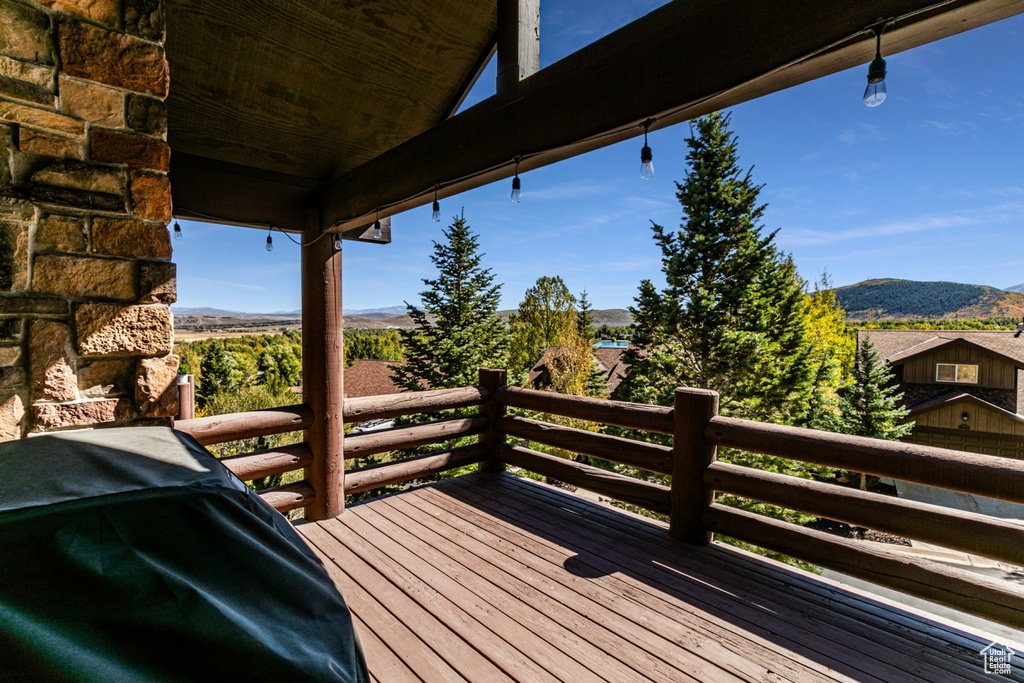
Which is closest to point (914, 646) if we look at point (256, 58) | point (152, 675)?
point (152, 675)

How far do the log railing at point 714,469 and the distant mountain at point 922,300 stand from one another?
57.1m

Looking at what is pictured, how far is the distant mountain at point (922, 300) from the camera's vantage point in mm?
49188

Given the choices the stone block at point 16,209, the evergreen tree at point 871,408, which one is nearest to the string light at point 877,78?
the stone block at point 16,209

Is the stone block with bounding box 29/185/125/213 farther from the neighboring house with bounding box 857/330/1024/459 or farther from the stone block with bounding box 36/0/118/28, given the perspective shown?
the neighboring house with bounding box 857/330/1024/459

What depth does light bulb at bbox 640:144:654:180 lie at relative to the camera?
1.62 meters

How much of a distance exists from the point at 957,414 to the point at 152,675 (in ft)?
81.7

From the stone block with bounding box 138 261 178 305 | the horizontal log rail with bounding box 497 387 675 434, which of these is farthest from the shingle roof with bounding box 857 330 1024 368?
the stone block with bounding box 138 261 178 305

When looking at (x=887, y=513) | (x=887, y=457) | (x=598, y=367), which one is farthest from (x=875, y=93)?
(x=598, y=367)

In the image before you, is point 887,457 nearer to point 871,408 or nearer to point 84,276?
point 84,276

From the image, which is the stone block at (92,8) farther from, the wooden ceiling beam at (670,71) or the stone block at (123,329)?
the wooden ceiling beam at (670,71)

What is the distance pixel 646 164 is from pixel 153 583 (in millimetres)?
1754

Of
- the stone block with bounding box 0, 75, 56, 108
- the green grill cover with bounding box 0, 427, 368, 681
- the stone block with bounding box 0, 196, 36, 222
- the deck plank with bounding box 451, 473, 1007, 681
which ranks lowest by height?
the deck plank with bounding box 451, 473, 1007, 681

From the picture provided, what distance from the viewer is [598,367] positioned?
1794 cm

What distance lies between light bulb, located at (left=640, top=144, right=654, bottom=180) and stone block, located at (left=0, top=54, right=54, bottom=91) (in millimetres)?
1966
